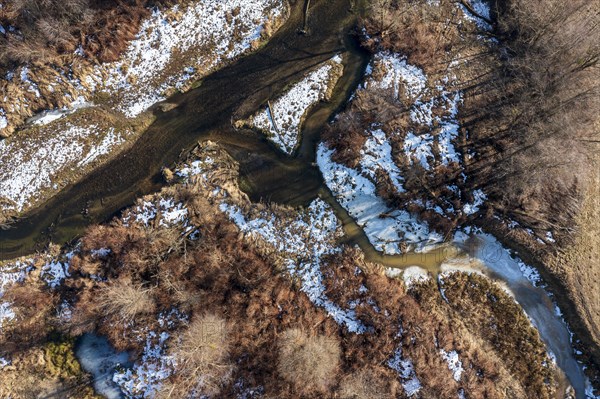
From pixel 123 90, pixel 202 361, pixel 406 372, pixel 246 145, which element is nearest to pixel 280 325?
pixel 202 361

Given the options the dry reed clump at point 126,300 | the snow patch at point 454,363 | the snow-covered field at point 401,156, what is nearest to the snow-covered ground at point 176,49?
the snow-covered field at point 401,156

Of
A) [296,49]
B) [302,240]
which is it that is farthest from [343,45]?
[302,240]

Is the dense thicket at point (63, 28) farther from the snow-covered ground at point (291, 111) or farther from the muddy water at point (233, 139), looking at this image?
the snow-covered ground at point (291, 111)

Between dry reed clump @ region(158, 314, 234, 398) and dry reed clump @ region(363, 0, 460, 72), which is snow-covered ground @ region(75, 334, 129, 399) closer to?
dry reed clump @ region(158, 314, 234, 398)

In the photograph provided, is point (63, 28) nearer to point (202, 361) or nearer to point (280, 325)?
point (202, 361)

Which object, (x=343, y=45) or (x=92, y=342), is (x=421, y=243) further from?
(x=92, y=342)
